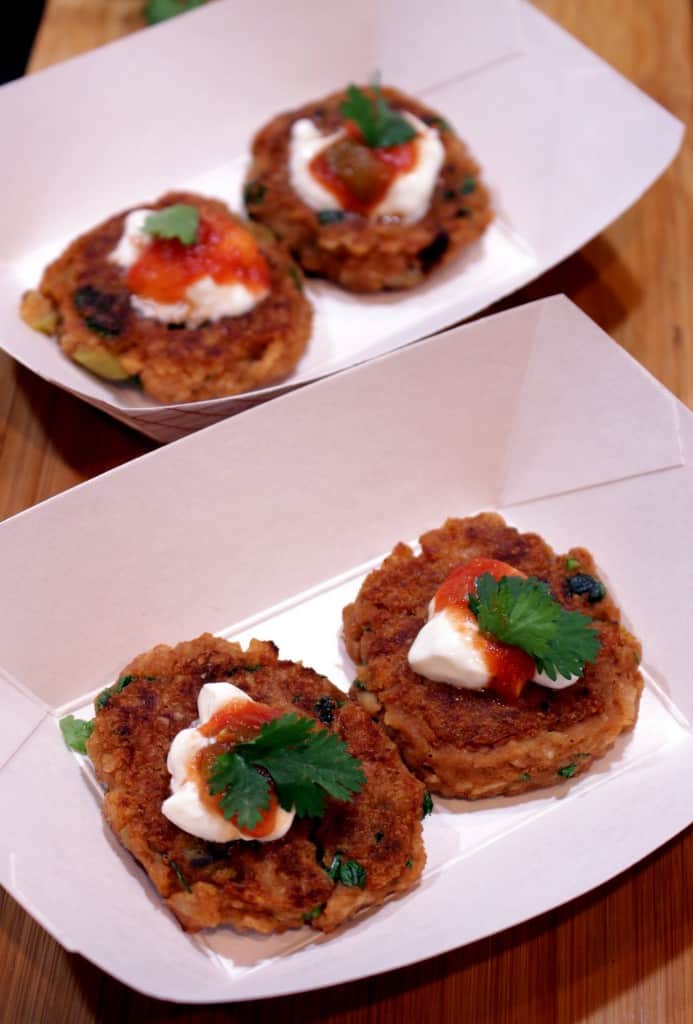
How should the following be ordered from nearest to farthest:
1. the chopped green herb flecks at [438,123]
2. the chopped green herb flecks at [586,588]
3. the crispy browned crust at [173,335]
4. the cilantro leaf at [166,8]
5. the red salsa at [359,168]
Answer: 1. the chopped green herb flecks at [586,588]
2. the crispy browned crust at [173,335]
3. the red salsa at [359,168]
4. the chopped green herb flecks at [438,123]
5. the cilantro leaf at [166,8]

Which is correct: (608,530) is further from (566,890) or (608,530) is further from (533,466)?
(566,890)

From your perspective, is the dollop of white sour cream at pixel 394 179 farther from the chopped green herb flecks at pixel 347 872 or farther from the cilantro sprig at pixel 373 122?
the chopped green herb flecks at pixel 347 872

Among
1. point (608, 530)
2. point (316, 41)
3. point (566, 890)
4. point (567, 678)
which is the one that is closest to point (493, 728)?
point (567, 678)

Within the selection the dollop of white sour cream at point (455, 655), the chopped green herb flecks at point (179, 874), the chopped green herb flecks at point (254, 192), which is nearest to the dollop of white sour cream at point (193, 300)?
the chopped green herb flecks at point (254, 192)

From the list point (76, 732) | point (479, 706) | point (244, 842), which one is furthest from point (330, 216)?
point (244, 842)

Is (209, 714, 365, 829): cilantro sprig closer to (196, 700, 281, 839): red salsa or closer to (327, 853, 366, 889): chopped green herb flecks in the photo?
(196, 700, 281, 839): red salsa

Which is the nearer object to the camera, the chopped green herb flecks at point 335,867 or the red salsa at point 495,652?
the chopped green herb flecks at point 335,867
